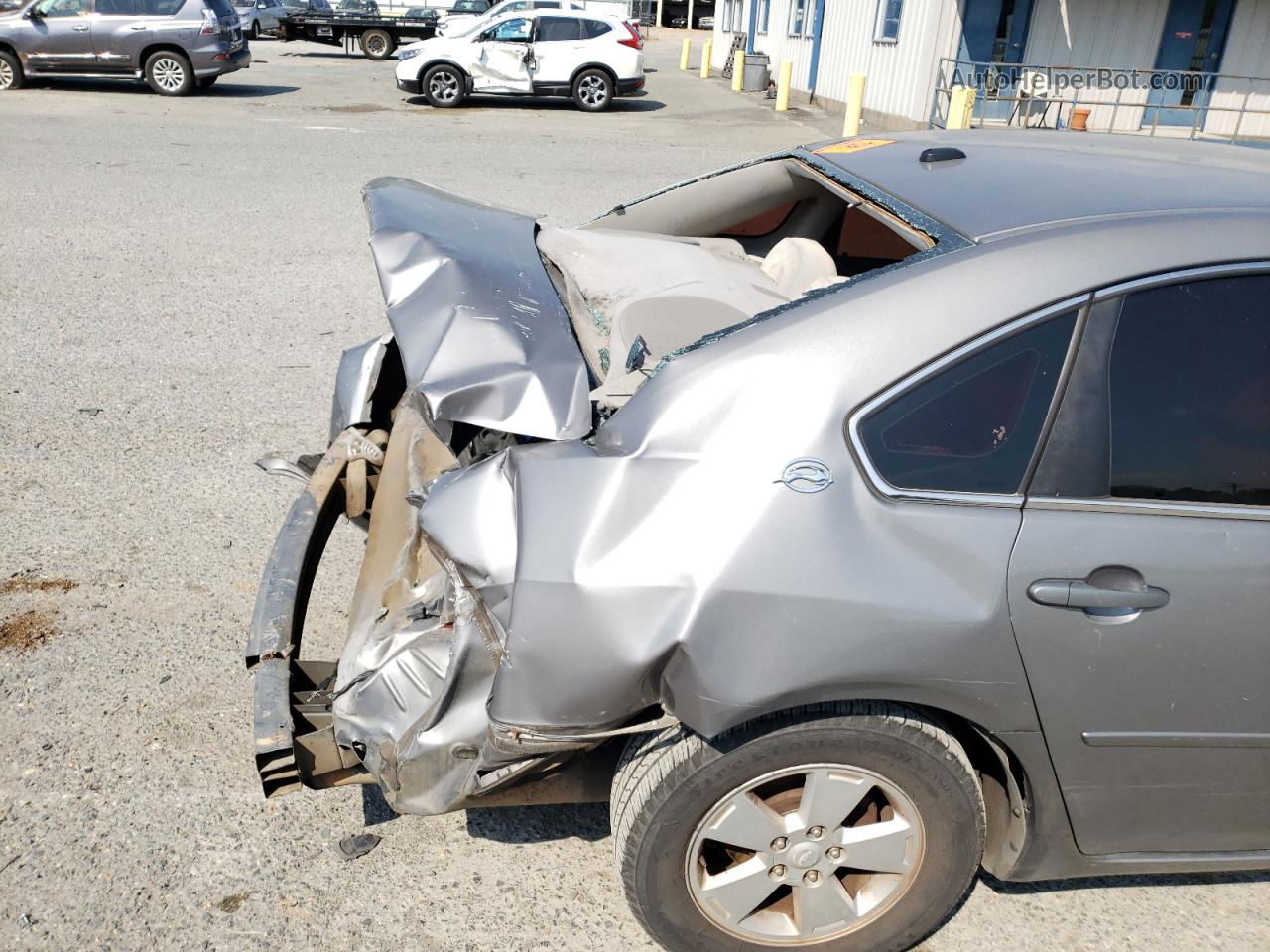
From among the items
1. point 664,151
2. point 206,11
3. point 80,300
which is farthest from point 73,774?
point 206,11

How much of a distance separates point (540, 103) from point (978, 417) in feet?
64.4

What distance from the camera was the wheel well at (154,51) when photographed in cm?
1720

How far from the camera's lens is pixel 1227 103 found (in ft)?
60.3

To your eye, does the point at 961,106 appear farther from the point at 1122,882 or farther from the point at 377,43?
the point at 377,43

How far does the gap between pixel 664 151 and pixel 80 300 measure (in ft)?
30.5

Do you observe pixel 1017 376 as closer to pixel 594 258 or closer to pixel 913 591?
pixel 913 591

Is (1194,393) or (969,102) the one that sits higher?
(1194,393)

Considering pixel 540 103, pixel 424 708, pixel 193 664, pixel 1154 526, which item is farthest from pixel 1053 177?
pixel 540 103

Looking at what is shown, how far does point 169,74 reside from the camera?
17438mm

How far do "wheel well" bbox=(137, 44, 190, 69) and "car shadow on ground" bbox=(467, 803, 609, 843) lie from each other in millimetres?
17998

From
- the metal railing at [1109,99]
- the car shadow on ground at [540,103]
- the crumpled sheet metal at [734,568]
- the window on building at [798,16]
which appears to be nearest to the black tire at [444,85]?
the car shadow on ground at [540,103]

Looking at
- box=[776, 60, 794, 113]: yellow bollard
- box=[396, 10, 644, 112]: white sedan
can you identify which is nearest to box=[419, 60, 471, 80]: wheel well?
box=[396, 10, 644, 112]: white sedan

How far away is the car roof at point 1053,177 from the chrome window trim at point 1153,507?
1.90ft

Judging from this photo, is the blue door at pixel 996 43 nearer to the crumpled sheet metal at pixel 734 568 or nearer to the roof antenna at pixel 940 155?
the roof antenna at pixel 940 155
